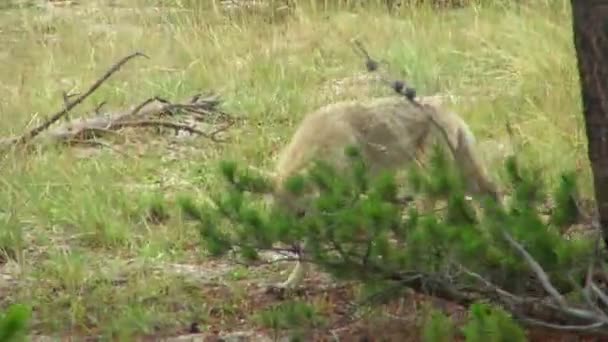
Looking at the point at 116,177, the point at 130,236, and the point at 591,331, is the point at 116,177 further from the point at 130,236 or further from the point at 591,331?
the point at 591,331

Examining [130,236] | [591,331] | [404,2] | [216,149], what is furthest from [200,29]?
[591,331]

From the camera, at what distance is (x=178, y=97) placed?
346 inches

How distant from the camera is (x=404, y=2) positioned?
11.2 meters

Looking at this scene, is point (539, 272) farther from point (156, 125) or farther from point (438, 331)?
point (156, 125)

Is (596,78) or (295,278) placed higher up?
(596,78)

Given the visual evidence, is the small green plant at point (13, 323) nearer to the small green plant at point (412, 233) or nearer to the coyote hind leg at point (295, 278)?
the small green plant at point (412, 233)

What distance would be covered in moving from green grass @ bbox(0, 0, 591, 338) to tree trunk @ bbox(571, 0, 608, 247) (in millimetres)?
1503

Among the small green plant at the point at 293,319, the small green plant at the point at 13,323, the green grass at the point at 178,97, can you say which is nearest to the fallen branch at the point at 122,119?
the green grass at the point at 178,97

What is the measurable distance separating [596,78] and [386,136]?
1.72 metres

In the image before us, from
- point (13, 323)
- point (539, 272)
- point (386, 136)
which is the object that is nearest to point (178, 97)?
point (386, 136)

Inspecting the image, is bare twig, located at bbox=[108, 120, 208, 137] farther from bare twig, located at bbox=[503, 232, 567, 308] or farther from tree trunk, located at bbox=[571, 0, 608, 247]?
bare twig, located at bbox=[503, 232, 567, 308]

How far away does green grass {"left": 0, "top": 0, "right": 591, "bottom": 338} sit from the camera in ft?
16.9

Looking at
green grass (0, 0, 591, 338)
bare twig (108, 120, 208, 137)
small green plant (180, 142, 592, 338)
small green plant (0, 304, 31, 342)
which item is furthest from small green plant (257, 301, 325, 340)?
bare twig (108, 120, 208, 137)

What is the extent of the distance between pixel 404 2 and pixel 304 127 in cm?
579
